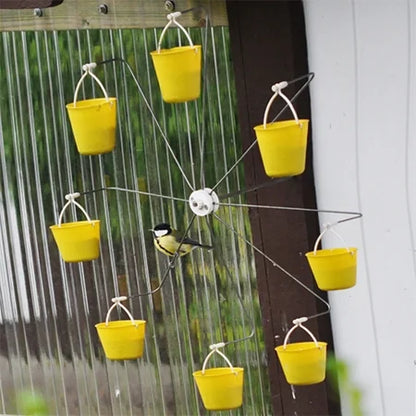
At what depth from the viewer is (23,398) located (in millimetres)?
4207

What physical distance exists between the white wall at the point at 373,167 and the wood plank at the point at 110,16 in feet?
1.00

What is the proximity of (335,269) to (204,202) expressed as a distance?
1.25ft

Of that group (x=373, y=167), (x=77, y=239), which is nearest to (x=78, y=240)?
(x=77, y=239)

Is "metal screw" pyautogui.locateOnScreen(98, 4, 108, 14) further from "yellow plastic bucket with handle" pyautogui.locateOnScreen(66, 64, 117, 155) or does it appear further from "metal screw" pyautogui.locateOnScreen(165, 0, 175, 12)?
"yellow plastic bucket with handle" pyautogui.locateOnScreen(66, 64, 117, 155)

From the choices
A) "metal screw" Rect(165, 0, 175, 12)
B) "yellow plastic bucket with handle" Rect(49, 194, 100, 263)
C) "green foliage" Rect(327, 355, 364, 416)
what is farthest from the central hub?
"green foliage" Rect(327, 355, 364, 416)

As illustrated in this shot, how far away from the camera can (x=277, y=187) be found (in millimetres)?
4145

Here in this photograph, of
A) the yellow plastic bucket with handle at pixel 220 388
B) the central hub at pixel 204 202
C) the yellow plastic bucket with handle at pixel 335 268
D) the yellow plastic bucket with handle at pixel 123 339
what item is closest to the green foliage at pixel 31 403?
the yellow plastic bucket with handle at pixel 123 339

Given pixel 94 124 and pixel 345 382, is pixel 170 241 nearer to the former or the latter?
pixel 94 124

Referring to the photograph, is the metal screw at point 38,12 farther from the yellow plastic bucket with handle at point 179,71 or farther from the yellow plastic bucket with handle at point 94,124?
the yellow plastic bucket with handle at point 179,71

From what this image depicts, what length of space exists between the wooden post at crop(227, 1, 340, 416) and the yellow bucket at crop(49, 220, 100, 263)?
662mm

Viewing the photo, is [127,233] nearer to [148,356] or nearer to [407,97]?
[148,356]

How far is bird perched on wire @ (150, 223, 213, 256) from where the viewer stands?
3.81 metres

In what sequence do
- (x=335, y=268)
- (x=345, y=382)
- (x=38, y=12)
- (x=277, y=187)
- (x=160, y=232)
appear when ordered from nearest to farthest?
(x=335, y=268) < (x=160, y=232) < (x=38, y=12) < (x=277, y=187) < (x=345, y=382)

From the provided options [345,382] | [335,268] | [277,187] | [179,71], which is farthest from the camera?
[345,382]
